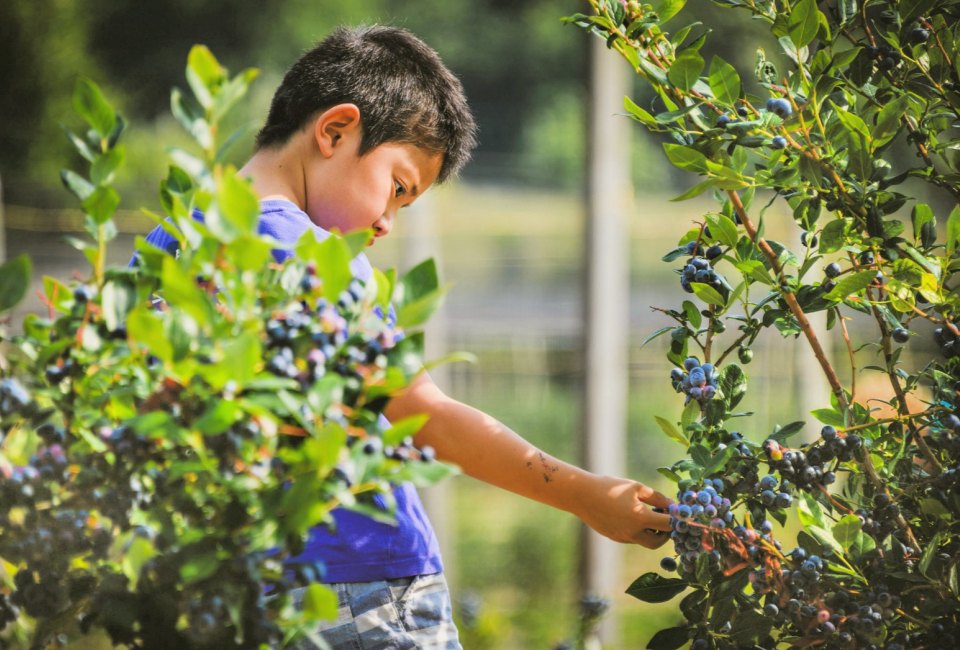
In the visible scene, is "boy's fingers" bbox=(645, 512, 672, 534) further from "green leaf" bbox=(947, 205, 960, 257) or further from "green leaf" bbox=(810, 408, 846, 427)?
"green leaf" bbox=(947, 205, 960, 257)

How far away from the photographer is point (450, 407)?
1111mm

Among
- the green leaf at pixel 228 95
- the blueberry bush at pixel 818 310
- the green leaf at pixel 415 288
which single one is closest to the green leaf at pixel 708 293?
the blueberry bush at pixel 818 310

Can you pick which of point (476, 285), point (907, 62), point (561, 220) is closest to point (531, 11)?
point (561, 220)

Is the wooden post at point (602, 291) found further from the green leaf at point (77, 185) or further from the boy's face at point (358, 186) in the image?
the green leaf at point (77, 185)

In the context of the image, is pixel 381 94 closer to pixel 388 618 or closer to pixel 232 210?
pixel 388 618

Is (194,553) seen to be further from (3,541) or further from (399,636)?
(399,636)

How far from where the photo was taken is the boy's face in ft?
4.50

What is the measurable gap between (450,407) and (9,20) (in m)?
8.96

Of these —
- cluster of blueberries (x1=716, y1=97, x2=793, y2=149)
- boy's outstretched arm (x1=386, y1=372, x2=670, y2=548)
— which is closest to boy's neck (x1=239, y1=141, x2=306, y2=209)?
boy's outstretched arm (x1=386, y1=372, x2=670, y2=548)

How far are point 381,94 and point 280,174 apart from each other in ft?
0.67

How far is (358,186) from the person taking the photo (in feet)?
4.52

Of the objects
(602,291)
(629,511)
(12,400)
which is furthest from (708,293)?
(602,291)

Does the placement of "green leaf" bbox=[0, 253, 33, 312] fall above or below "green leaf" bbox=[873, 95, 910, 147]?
below

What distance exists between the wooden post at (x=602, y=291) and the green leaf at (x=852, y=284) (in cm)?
192
